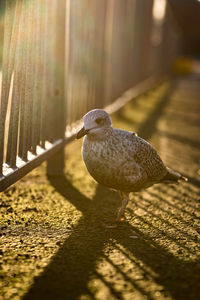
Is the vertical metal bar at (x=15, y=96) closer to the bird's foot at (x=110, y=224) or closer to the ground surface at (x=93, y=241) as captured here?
the ground surface at (x=93, y=241)

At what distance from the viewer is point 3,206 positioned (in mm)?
3871

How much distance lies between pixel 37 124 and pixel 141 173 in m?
1.17

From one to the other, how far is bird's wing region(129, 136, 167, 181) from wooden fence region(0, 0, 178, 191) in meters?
0.93

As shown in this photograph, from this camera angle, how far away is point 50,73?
4375mm

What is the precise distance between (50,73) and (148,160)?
1.48 metres

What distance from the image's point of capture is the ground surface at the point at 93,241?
8.27 ft

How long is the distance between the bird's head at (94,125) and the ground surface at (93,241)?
782 mm

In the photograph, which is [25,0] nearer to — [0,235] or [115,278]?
[0,235]

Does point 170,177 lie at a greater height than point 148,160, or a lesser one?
lesser

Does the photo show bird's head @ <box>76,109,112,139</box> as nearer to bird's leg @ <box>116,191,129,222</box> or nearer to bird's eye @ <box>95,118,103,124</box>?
bird's eye @ <box>95,118,103,124</box>

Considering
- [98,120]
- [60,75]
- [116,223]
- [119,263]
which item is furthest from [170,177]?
[60,75]

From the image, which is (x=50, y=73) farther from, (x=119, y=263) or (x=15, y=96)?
(x=119, y=263)

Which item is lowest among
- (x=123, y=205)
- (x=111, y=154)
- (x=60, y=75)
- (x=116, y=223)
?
(x=116, y=223)

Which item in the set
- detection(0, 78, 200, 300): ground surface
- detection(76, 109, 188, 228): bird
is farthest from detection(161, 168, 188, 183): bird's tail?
detection(76, 109, 188, 228): bird
